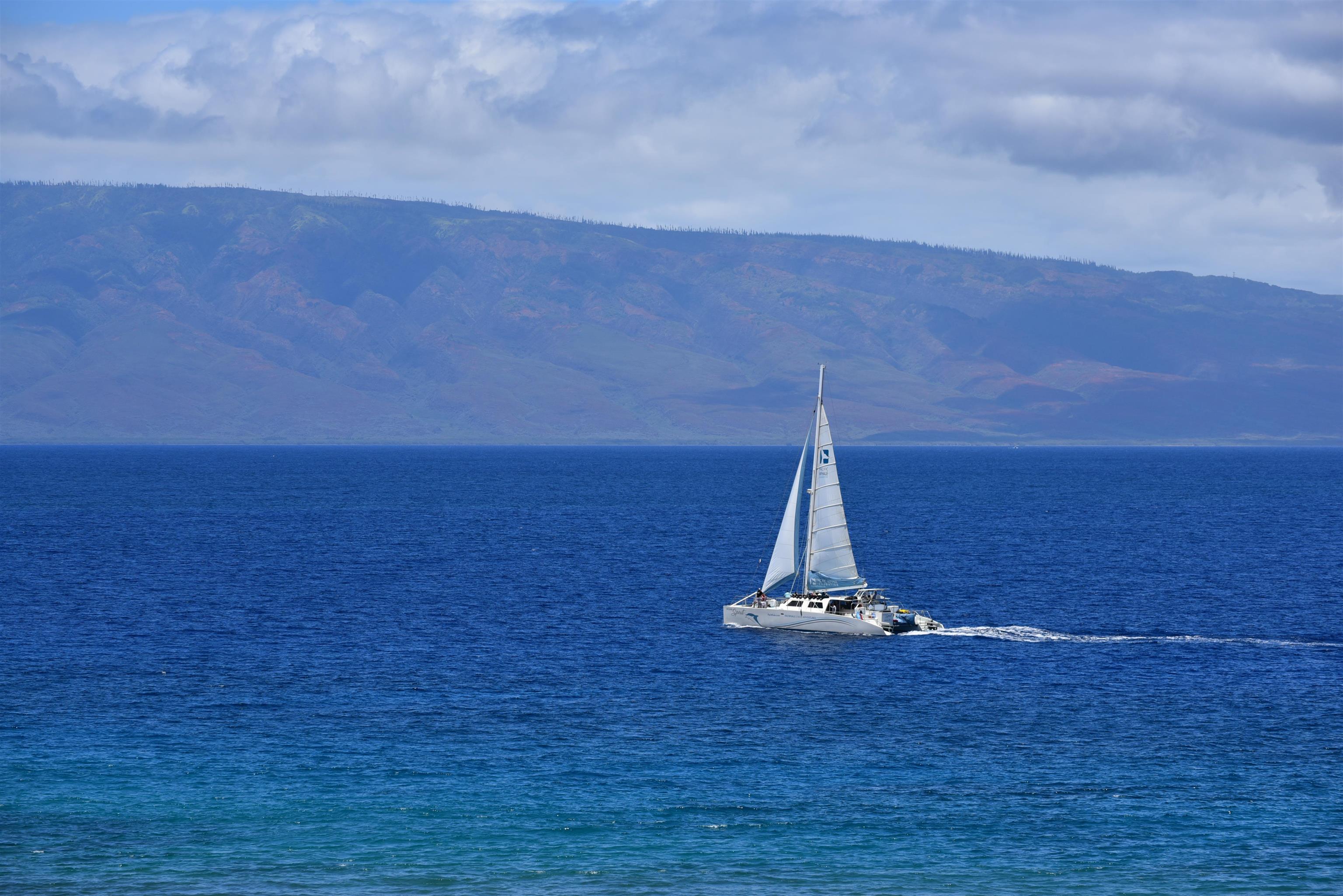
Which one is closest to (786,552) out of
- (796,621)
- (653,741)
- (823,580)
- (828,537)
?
(828,537)

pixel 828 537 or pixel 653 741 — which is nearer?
pixel 653 741

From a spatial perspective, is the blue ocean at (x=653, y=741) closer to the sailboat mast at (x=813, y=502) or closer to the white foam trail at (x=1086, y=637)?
the white foam trail at (x=1086, y=637)

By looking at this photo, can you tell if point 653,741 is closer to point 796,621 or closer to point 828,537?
point 796,621

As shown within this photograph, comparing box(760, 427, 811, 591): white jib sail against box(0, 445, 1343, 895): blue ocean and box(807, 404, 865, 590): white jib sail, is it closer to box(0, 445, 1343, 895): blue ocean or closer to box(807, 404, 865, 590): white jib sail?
box(807, 404, 865, 590): white jib sail

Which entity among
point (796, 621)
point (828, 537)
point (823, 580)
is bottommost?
point (796, 621)

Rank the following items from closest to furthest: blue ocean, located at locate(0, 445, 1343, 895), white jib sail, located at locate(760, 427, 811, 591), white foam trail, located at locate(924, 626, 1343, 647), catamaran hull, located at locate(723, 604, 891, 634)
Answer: blue ocean, located at locate(0, 445, 1343, 895)
white foam trail, located at locate(924, 626, 1343, 647)
catamaran hull, located at locate(723, 604, 891, 634)
white jib sail, located at locate(760, 427, 811, 591)

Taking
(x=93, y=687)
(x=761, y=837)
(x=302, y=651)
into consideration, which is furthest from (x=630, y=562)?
(x=761, y=837)

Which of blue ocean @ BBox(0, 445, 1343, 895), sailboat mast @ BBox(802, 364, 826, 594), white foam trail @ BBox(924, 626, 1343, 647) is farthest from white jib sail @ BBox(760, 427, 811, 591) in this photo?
white foam trail @ BBox(924, 626, 1343, 647)

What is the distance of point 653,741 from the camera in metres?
69.4

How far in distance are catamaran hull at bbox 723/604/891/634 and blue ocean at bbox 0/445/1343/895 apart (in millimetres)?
1073

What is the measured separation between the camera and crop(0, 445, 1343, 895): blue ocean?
5338cm

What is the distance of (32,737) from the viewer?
6856 centimetres

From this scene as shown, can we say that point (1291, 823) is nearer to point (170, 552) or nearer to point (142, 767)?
point (142, 767)

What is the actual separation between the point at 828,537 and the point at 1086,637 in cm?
1729
